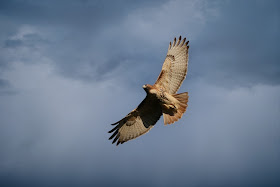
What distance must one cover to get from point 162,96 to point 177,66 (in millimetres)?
1663

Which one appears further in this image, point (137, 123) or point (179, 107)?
point (137, 123)

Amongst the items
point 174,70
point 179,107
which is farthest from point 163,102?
point 174,70

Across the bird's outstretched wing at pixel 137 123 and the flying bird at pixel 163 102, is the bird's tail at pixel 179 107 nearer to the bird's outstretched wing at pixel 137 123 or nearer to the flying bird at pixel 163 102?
the flying bird at pixel 163 102

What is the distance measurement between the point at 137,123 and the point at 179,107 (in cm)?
205

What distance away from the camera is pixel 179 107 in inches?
419

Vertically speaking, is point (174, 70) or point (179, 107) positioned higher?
point (174, 70)

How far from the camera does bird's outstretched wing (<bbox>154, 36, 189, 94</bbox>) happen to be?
11.4 metres

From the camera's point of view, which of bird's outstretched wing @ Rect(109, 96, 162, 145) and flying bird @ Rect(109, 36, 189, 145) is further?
bird's outstretched wing @ Rect(109, 96, 162, 145)

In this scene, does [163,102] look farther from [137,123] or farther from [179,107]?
[137,123]

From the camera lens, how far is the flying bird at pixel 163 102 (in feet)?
34.8

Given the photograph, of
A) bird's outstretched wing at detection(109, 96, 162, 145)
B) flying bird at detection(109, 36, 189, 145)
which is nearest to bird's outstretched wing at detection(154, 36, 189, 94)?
flying bird at detection(109, 36, 189, 145)

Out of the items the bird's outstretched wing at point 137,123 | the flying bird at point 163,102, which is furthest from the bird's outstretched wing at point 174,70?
the bird's outstretched wing at point 137,123

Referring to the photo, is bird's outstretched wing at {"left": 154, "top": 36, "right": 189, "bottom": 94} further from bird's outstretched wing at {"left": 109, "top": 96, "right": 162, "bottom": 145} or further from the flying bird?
A: bird's outstretched wing at {"left": 109, "top": 96, "right": 162, "bottom": 145}

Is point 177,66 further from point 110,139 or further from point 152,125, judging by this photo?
point 110,139
